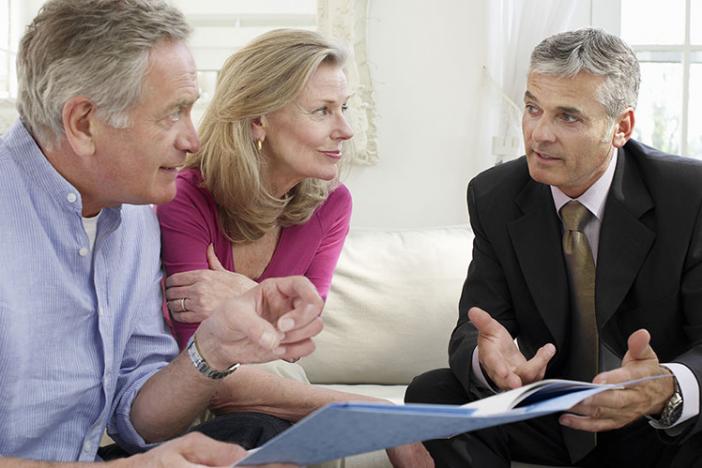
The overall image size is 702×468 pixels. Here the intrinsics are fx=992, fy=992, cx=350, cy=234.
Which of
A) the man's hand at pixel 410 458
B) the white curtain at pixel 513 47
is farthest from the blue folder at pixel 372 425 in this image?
the white curtain at pixel 513 47

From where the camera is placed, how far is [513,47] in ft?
12.3

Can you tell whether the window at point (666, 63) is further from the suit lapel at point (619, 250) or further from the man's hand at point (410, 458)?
the man's hand at point (410, 458)

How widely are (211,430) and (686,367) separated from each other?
0.87 m

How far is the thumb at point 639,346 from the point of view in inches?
65.5

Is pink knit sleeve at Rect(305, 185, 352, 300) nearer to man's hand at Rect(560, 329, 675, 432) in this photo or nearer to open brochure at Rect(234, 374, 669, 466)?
man's hand at Rect(560, 329, 675, 432)

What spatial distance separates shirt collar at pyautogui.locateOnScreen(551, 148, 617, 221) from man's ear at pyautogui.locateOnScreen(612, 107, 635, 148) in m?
0.05

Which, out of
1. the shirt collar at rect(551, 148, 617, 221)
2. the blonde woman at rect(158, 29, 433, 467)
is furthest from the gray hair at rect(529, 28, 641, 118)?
the blonde woman at rect(158, 29, 433, 467)

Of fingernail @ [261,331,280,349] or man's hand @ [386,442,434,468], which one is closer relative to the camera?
fingernail @ [261,331,280,349]

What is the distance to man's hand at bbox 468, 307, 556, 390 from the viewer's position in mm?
1743

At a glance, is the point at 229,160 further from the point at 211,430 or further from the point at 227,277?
the point at 211,430

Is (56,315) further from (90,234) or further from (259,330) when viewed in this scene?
(259,330)

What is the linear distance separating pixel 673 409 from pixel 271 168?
3.57 ft

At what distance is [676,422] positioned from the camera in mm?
1789

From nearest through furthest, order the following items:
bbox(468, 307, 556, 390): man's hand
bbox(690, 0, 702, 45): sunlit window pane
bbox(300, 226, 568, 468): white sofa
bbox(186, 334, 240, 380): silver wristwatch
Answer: bbox(186, 334, 240, 380): silver wristwatch, bbox(468, 307, 556, 390): man's hand, bbox(300, 226, 568, 468): white sofa, bbox(690, 0, 702, 45): sunlit window pane
